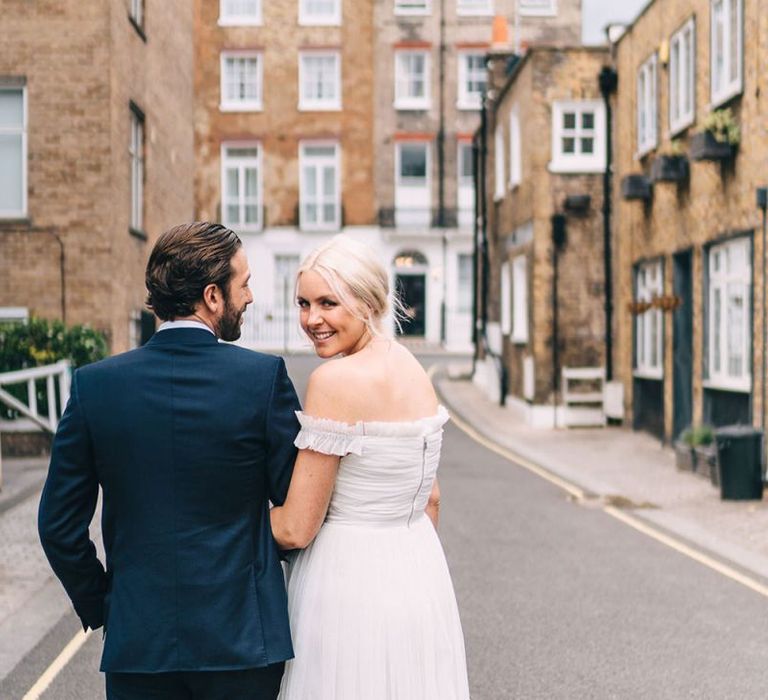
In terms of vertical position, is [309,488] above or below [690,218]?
below

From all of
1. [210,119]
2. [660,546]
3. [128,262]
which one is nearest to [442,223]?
[210,119]

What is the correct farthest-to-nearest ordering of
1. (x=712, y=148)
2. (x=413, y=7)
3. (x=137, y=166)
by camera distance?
(x=413, y=7), (x=137, y=166), (x=712, y=148)

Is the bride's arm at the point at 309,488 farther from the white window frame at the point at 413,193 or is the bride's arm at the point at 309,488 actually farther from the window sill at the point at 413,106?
the window sill at the point at 413,106

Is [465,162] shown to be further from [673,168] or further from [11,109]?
[11,109]

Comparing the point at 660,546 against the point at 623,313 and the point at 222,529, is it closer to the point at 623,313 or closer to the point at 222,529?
the point at 222,529

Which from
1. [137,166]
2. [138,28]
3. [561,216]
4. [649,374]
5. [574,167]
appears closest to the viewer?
[138,28]

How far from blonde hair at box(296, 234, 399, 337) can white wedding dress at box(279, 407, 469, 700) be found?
312 mm

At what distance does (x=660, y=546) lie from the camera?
31.8 feet

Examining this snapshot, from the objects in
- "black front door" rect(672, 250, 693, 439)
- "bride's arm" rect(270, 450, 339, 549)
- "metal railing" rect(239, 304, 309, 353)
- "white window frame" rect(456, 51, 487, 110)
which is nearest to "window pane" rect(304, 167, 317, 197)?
"metal railing" rect(239, 304, 309, 353)

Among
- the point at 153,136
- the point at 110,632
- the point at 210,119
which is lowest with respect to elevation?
the point at 110,632

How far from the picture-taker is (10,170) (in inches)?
680

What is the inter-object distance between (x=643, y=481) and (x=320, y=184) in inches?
1289

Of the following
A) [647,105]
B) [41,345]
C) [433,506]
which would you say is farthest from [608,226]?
[433,506]

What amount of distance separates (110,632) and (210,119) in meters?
43.8
